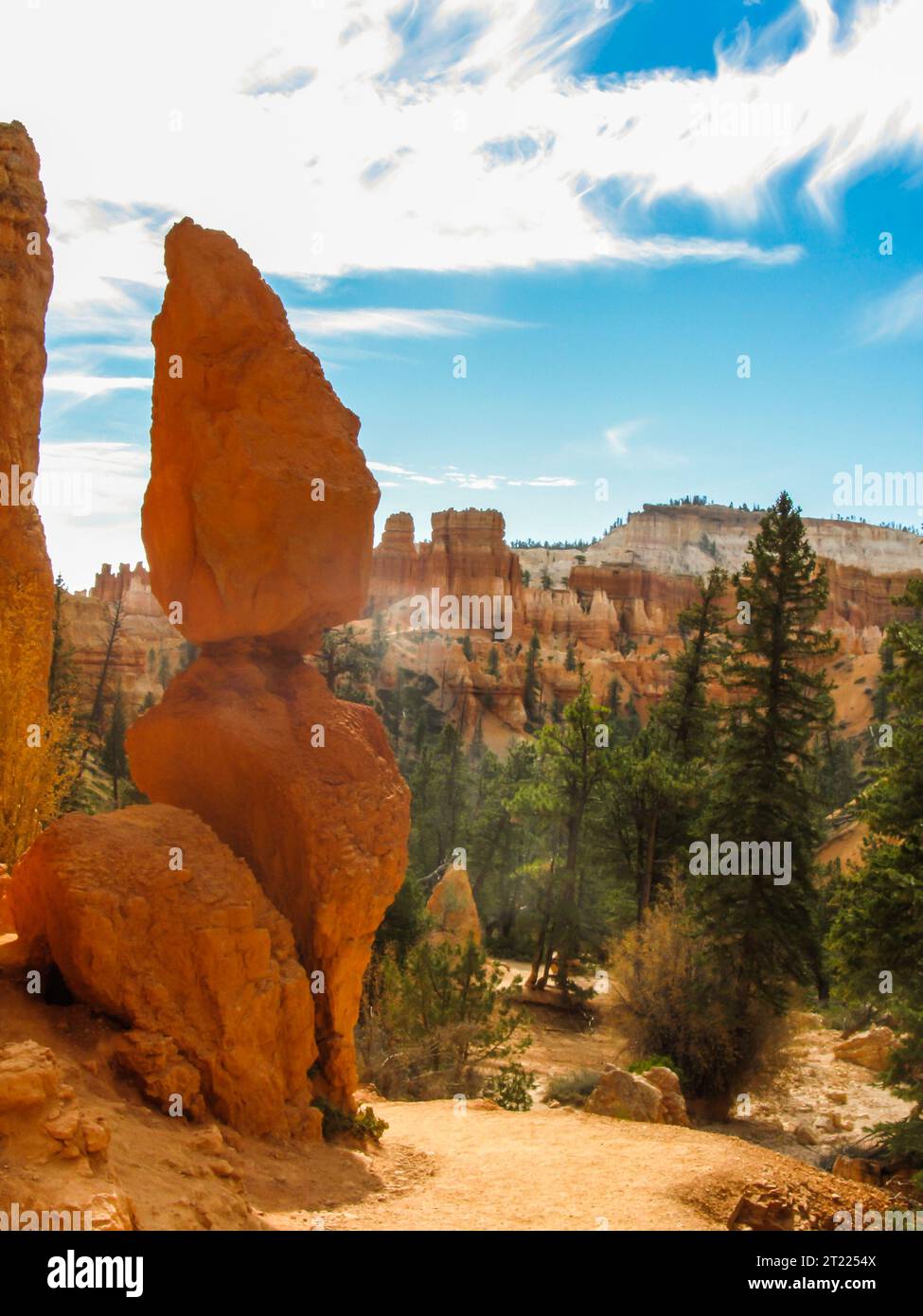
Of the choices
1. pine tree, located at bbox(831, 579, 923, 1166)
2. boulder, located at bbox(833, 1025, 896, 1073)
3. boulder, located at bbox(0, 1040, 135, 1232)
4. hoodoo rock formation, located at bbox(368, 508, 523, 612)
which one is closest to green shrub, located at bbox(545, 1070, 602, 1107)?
pine tree, located at bbox(831, 579, 923, 1166)

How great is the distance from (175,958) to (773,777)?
14.2 metres

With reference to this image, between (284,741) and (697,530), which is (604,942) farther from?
(697,530)

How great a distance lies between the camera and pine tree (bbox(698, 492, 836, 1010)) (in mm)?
18453

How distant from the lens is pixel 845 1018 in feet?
80.2

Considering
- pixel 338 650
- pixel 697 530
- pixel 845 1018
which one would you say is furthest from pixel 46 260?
pixel 697 530

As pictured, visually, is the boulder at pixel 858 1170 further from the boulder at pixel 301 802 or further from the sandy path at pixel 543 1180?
the boulder at pixel 301 802

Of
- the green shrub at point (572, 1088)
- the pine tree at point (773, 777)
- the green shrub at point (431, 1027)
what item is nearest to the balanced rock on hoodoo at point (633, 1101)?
the green shrub at point (431, 1027)

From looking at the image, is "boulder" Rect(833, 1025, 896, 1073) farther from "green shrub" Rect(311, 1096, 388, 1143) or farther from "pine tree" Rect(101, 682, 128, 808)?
"pine tree" Rect(101, 682, 128, 808)

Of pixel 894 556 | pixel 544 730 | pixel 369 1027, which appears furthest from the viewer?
pixel 894 556

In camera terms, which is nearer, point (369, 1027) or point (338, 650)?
point (369, 1027)

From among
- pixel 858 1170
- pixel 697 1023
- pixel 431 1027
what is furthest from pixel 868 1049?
pixel 431 1027

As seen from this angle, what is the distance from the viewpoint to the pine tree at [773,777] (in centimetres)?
1845

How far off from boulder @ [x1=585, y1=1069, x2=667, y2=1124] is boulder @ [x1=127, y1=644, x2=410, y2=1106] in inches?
225

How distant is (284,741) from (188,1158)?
11.8 ft
